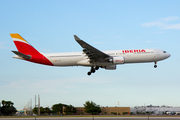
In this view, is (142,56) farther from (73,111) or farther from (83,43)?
(73,111)

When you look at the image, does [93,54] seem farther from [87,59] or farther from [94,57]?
[87,59]

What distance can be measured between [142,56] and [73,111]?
63.3 m

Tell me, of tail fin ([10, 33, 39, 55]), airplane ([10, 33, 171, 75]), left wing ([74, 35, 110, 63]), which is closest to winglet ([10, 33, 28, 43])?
tail fin ([10, 33, 39, 55])

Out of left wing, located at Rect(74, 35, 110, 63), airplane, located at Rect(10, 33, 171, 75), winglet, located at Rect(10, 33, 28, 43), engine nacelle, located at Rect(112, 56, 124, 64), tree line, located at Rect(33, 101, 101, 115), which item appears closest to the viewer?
left wing, located at Rect(74, 35, 110, 63)

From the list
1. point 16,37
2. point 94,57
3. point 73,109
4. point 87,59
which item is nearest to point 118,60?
point 94,57

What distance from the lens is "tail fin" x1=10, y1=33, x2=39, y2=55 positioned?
184 feet

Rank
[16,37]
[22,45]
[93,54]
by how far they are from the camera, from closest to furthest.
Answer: [93,54] → [22,45] → [16,37]

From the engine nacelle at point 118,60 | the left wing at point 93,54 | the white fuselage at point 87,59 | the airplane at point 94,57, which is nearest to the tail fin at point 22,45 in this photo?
the airplane at point 94,57

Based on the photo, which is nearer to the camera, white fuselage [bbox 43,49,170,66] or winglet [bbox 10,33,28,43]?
white fuselage [bbox 43,49,170,66]

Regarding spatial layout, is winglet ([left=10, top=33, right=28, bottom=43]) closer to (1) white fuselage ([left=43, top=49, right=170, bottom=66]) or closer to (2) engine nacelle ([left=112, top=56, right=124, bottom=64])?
(1) white fuselage ([left=43, top=49, right=170, bottom=66])

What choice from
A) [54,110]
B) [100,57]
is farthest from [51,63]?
[54,110]

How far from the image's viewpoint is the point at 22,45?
57.2m

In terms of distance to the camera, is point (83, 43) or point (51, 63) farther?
point (51, 63)

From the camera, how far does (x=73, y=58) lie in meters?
53.5
